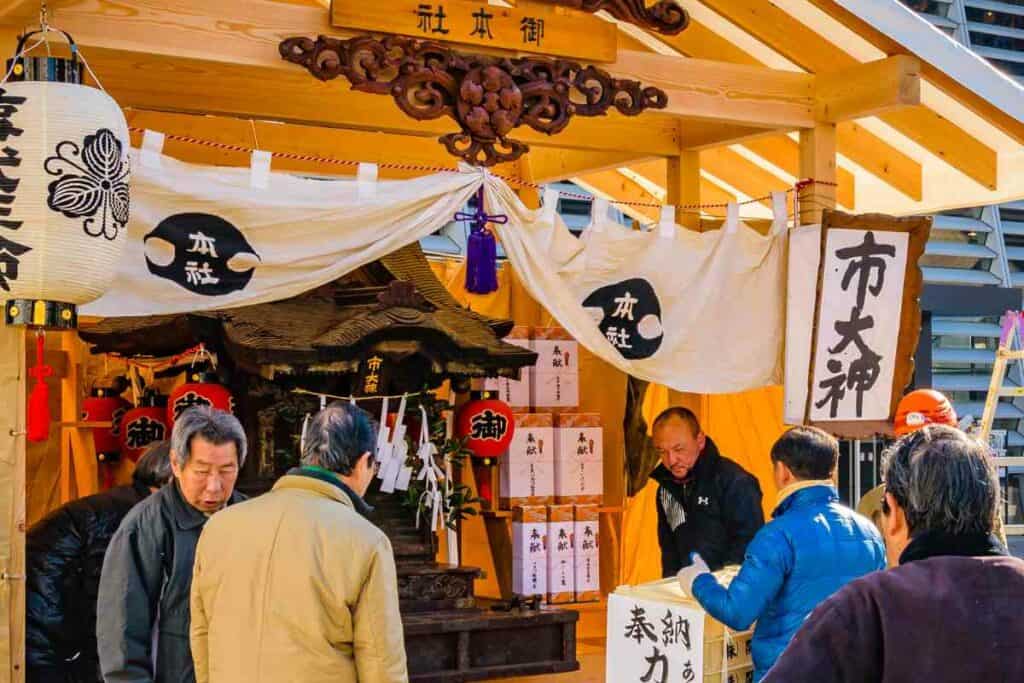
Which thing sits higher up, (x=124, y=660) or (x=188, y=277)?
(x=188, y=277)

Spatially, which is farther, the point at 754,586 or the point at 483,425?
the point at 483,425

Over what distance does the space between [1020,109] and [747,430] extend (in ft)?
9.55

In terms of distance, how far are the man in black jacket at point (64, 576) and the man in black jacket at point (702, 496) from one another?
8.21 feet

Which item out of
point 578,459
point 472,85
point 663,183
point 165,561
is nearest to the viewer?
point 165,561

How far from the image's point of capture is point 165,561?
4340 millimetres

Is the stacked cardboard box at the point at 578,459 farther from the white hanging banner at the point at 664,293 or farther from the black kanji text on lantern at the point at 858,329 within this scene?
the black kanji text on lantern at the point at 858,329

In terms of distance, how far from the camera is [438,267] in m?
10.4

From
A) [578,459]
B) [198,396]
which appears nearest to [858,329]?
[578,459]

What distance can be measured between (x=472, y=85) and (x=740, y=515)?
2356 mm

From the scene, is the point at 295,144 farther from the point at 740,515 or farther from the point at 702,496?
the point at 740,515

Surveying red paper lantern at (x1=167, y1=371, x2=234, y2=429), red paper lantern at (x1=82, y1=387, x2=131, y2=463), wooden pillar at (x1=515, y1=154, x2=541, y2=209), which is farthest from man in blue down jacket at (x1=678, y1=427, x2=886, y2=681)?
wooden pillar at (x1=515, y1=154, x2=541, y2=209)

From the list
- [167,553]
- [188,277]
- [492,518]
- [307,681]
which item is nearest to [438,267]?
[492,518]

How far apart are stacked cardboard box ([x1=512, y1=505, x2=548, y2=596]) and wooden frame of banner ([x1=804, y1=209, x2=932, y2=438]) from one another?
7.03ft

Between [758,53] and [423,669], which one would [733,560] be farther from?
[758,53]
